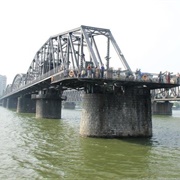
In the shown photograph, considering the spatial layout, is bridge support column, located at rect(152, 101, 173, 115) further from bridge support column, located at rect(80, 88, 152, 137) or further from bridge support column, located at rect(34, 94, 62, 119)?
bridge support column, located at rect(80, 88, 152, 137)

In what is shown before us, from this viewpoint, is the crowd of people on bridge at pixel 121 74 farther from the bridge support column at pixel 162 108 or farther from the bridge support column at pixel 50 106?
the bridge support column at pixel 162 108

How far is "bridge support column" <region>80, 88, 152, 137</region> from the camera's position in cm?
3462

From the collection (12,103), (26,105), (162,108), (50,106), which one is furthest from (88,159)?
(12,103)

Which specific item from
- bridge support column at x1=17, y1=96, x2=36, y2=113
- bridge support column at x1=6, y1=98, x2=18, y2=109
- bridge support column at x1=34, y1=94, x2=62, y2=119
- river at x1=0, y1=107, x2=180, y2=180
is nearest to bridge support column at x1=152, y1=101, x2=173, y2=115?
bridge support column at x1=17, y1=96, x2=36, y2=113

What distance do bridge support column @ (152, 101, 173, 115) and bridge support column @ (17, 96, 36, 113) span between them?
183 ft

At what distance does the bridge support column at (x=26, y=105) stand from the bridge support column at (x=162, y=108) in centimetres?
5574

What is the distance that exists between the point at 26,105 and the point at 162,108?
6192cm

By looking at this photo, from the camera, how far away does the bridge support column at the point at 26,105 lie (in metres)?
101

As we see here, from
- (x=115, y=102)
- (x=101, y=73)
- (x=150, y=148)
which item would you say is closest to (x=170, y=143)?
(x=150, y=148)

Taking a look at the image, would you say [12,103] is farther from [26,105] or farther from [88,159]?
[88,159]

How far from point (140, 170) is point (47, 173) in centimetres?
643

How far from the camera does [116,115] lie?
115ft

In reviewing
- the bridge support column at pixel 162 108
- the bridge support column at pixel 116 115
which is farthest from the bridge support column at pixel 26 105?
the bridge support column at pixel 116 115

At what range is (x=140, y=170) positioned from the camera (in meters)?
19.7
